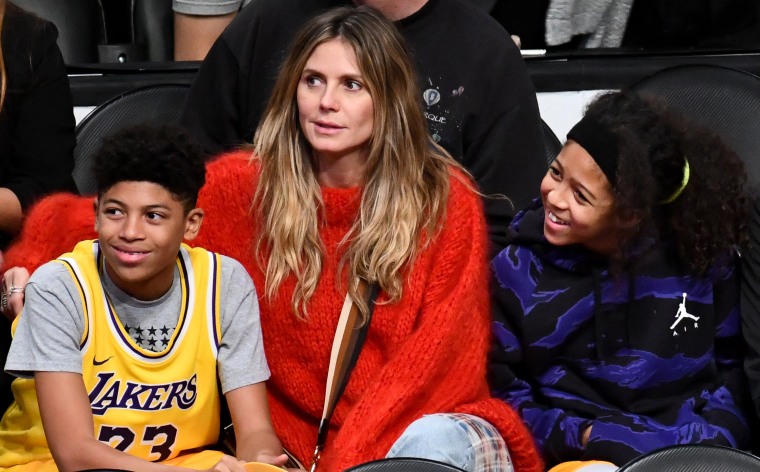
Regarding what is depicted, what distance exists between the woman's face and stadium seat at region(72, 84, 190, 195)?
54 centimetres

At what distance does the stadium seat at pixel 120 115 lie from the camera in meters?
2.82

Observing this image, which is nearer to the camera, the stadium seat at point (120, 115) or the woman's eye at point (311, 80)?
the woman's eye at point (311, 80)

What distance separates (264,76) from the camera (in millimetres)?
2734

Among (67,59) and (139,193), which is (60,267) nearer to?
(139,193)

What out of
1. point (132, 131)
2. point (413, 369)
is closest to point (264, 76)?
point (132, 131)

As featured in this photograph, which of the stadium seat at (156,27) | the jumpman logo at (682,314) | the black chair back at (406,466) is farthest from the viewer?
the stadium seat at (156,27)

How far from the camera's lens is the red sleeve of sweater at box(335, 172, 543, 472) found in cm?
226

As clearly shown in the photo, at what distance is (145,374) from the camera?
2162mm

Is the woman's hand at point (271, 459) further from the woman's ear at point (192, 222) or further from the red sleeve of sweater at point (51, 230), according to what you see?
the red sleeve of sweater at point (51, 230)

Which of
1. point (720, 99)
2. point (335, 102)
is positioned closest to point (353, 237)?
point (335, 102)

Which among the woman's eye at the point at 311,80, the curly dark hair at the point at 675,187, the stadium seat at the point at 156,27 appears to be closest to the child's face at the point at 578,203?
the curly dark hair at the point at 675,187

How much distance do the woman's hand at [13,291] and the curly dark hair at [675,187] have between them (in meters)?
1.04

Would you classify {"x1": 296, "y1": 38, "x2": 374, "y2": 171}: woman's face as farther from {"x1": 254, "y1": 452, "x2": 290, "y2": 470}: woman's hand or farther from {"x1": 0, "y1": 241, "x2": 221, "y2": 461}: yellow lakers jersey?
{"x1": 254, "y1": 452, "x2": 290, "y2": 470}: woman's hand

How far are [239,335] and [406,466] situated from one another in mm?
501
